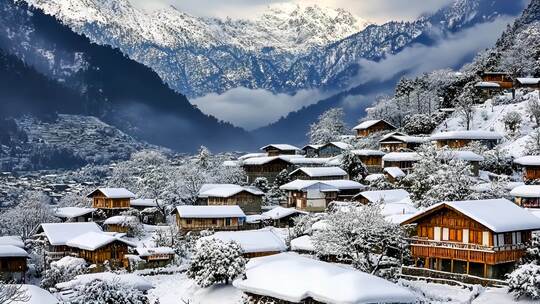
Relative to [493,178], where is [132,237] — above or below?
below

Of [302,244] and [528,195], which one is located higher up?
[528,195]

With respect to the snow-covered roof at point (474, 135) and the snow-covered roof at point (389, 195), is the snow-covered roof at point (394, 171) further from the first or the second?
the snow-covered roof at point (389, 195)

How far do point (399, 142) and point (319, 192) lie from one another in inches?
789

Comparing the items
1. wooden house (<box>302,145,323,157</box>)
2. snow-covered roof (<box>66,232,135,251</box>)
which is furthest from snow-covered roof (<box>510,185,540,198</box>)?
wooden house (<box>302,145,323,157</box>)

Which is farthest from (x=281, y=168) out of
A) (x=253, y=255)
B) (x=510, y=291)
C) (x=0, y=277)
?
(x=510, y=291)

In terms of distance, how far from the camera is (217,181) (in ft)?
370

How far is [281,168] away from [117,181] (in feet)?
99.1

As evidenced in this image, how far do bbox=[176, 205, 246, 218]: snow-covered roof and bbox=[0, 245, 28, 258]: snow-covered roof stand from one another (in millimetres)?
19666

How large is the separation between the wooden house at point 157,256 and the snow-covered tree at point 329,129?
63928mm

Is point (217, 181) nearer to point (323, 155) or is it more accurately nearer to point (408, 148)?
point (323, 155)

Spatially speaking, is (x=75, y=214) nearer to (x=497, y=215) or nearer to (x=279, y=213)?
(x=279, y=213)

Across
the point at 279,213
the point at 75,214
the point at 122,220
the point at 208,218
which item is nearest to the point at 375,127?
the point at 279,213

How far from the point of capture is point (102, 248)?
247 feet

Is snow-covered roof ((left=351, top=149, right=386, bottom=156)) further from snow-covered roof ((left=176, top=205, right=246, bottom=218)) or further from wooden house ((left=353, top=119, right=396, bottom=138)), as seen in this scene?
snow-covered roof ((left=176, top=205, right=246, bottom=218))
